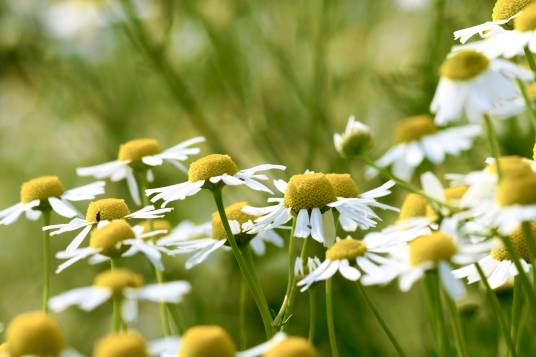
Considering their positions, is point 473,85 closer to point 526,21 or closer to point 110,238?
point 526,21

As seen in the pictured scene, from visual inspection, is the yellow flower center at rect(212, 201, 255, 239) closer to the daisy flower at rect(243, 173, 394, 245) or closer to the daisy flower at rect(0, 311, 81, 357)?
the daisy flower at rect(243, 173, 394, 245)

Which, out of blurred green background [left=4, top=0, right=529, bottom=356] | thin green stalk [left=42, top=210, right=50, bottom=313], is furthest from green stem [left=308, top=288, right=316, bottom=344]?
blurred green background [left=4, top=0, right=529, bottom=356]

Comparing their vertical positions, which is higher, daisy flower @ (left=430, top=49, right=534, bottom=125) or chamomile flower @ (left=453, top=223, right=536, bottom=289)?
daisy flower @ (left=430, top=49, right=534, bottom=125)

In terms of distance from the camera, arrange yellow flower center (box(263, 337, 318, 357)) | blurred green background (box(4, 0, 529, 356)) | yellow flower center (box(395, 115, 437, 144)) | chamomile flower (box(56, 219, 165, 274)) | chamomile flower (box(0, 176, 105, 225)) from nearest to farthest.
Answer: yellow flower center (box(263, 337, 318, 357))
chamomile flower (box(56, 219, 165, 274))
yellow flower center (box(395, 115, 437, 144))
chamomile flower (box(0, 176, 105, 225))
blurred green background (box(4, 0, 529, 356))

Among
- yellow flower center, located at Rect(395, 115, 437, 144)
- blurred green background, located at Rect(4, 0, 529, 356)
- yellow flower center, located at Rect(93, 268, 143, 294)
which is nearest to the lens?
yellow flower center, located at Rect(93, 268, 143, 294)

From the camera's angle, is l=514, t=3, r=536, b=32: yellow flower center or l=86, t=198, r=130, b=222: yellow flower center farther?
l=86, t=198, r=130, b=222: yellow flower center

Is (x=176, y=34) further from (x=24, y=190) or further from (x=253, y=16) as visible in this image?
(x=24, y=190)
